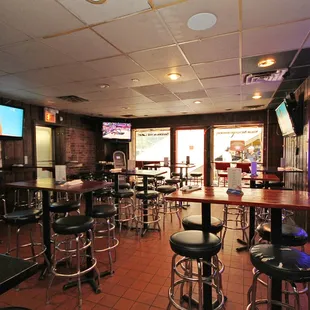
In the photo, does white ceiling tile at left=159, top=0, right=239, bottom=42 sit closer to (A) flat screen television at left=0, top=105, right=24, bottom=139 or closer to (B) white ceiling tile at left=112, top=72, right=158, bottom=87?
(B) white ceiling tile at left=112, top=72, right=158, bottom=87

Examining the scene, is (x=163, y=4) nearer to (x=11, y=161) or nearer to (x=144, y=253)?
(x=144, y=253)

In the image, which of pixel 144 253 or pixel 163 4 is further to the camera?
pixel 144 253

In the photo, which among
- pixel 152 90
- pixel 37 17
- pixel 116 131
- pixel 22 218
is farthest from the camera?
pixel 116 131

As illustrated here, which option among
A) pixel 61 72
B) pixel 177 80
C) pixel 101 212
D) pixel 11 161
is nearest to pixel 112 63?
pixel 61 72

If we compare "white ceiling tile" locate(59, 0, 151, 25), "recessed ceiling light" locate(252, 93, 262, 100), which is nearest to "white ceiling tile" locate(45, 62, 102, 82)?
"white ceiling tile" locate(59, 0, 151, 25)

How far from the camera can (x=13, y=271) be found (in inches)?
32.8

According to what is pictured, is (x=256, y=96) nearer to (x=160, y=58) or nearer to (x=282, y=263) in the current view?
(x=160, y=58)

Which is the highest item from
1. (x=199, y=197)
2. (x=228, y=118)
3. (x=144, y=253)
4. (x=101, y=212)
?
(x=228, y=118)

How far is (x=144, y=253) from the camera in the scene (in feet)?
10.1

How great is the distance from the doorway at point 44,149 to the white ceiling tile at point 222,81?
4.64 metres

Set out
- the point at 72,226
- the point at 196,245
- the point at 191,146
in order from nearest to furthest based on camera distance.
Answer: the point at 196,245 < the point at 72,226 < the point at 191,146

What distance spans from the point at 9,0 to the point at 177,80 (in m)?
2.47

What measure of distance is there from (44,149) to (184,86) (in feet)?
14.4

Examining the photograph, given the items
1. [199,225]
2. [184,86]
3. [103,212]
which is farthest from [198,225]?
[184,86]
